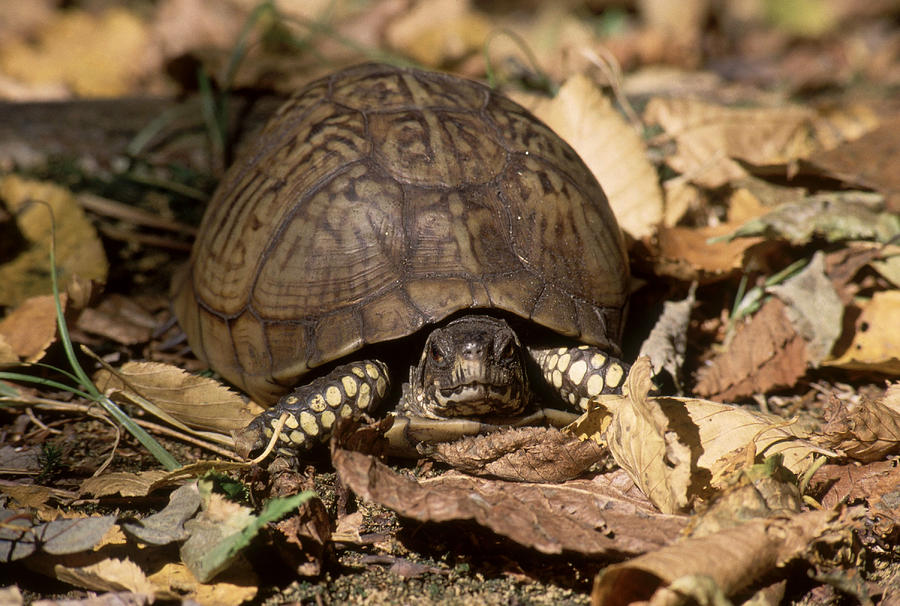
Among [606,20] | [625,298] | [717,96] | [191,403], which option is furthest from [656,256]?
[606,20]

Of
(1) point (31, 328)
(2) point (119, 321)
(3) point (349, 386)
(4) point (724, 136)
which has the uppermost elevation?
(4) point (724, 136)

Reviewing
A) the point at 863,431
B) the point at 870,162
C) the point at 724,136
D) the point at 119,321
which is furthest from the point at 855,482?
the point at 119,321

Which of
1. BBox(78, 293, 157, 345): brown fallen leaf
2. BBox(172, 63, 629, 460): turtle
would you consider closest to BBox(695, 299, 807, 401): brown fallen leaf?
BBox(172, 63, 629, 460): turtle

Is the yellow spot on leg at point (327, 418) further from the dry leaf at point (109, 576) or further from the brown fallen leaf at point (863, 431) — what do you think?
the brown fallen leaf at point (863, 431)

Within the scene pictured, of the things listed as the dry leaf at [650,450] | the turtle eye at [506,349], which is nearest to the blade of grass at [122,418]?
the turtle eye at [506,349]

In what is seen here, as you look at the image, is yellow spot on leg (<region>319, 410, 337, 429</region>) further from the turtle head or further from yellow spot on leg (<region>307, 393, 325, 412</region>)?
the turtle head

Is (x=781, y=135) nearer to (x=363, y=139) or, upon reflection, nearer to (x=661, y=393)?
(x=661, y=393)

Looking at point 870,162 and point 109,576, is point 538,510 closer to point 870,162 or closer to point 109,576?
point 109,576
